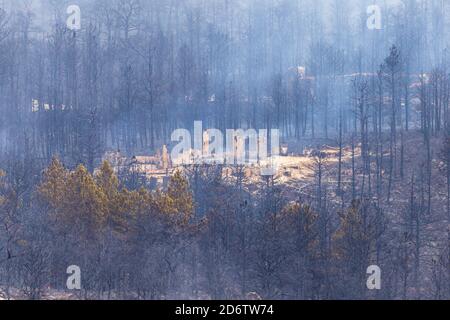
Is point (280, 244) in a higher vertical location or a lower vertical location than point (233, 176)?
lower

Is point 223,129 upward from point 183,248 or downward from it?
upward

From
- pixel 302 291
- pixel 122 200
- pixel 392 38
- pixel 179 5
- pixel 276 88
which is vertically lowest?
pixel 302 291

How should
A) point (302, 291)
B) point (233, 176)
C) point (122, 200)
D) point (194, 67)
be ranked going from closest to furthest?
point (302, 291), point (122, 200), point (233, 176), point (194, 67)

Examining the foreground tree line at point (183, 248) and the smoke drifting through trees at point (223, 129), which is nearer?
the foreground tree line at point (183, 248)

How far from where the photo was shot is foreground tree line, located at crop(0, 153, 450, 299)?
25312 mm

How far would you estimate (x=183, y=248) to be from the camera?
2747cm

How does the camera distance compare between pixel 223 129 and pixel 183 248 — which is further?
pixel 223 129

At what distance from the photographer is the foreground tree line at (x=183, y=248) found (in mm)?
25312

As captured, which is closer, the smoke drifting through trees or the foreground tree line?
the foreground tree line

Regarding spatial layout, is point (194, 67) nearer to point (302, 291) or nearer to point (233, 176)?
point (233, 176)

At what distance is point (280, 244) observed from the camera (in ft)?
87.4
